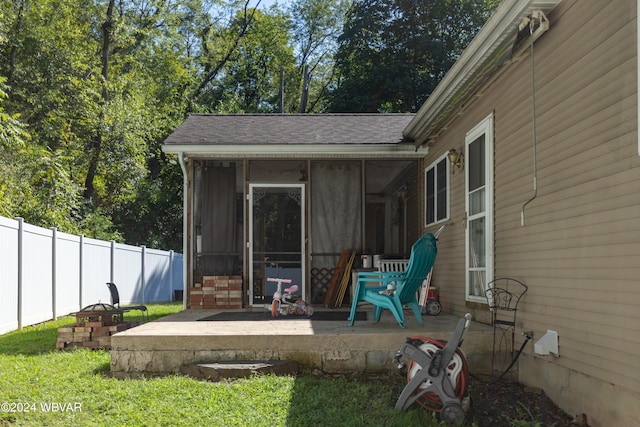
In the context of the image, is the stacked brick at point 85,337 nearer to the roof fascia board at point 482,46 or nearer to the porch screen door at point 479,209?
the porch screen door at point 479,209

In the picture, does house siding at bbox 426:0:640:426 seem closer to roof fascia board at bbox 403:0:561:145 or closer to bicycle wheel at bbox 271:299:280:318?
roof fascia board at bbox 403:0:561:145

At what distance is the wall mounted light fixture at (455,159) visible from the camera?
20.2ft

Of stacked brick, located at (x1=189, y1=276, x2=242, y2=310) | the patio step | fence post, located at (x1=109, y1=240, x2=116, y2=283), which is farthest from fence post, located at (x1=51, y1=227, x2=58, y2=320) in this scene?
the patio step

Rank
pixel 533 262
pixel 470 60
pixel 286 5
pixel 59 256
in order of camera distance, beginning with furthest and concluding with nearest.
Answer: pixel 286 5 < pixel 59 256 < pixel 470 60 < pixel 533 262

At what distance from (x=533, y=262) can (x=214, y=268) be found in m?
5.12

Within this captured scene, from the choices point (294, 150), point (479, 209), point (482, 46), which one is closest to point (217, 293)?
point (294, 150)

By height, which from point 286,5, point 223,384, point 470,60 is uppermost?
point 286,5

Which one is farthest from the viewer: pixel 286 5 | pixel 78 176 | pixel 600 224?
pixel 286 5

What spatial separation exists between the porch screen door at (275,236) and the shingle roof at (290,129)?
0.82 m

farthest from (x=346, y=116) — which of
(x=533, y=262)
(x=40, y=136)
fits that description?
(x=40, y=136)

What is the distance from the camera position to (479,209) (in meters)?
5.54

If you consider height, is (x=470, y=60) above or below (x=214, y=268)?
above

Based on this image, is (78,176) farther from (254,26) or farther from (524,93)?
(524,93)

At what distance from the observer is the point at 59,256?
8.83m
